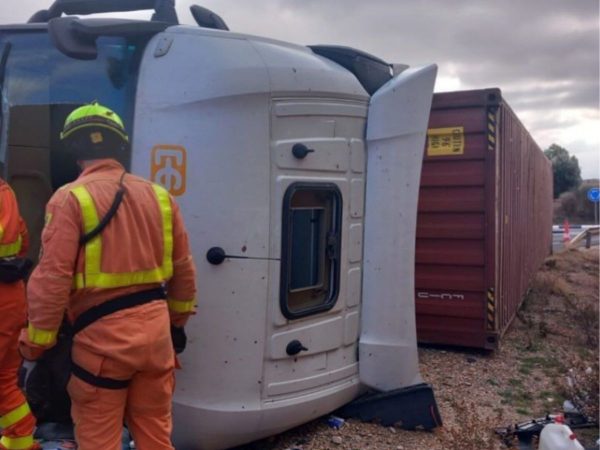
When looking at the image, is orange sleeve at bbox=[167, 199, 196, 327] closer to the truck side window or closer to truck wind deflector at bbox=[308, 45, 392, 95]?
the truck side window

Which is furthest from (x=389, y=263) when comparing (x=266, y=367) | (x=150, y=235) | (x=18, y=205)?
(x=18, y=205)

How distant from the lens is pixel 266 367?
11.5 ft

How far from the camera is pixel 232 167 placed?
3342mm

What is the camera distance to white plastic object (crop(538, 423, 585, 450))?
3369 millimetres

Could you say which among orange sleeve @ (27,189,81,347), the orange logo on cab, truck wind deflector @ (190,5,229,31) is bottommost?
orange sleeve @ (27,189,81,347)

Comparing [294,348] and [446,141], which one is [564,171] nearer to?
[446,141]

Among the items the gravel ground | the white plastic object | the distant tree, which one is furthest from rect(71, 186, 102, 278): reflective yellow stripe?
Result: the distant tree

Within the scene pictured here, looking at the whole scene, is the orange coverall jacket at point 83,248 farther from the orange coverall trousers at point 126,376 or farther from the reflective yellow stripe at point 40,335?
the orange coverall trousers at point 126,376

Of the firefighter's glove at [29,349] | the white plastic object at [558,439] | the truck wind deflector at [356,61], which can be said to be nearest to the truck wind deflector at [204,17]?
the truck wind deflector at [356,61]

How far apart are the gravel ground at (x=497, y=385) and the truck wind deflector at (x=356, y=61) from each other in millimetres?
2026

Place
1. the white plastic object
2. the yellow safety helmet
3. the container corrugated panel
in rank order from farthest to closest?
the container corrugated panel < the white plastic object < the yellow safety helmet

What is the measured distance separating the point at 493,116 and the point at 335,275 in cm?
282

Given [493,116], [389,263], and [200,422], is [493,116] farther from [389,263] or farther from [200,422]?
[200,422]

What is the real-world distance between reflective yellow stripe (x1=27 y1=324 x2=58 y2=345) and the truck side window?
129 cm
